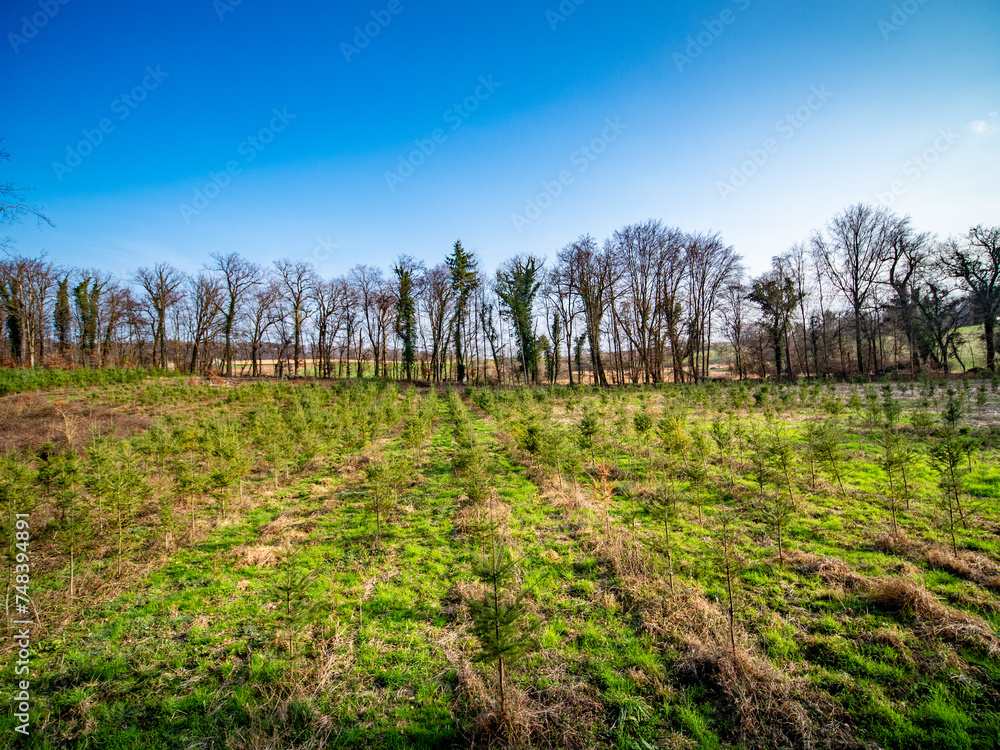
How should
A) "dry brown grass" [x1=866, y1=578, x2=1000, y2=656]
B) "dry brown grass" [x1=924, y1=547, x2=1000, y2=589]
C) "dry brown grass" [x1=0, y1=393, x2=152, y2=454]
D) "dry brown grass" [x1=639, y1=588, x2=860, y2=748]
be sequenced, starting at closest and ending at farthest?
1. "dry brown grass" [x1=639, y1=588, x2=860, y2=748]
2. "dry brown grass" [x1=866, y1=578, x2=1000, y2=656]
3. "dry brown grass" [x1=924, y1=547, x2=1000, y2=589]
4. "dry brown grass" [x1=0, y1=393, x2=152, y2=454]

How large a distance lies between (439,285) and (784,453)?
1341 inches

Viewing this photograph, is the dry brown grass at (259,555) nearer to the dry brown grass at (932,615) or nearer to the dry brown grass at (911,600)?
the dry brown grass at (911,600)

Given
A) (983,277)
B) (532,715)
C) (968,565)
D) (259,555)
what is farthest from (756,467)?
(983,277)

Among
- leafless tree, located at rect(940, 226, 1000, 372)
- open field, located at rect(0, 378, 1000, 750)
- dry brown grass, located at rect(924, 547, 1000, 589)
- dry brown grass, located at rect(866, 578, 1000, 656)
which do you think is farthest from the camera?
leafless tree, located at rect(940, 226, 1000, 372)

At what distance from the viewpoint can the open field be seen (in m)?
3.07

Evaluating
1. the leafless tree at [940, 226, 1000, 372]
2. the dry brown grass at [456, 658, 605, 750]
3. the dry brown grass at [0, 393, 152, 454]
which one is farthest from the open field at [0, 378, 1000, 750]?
the leafless tree at [940, 226, 1000, 372]

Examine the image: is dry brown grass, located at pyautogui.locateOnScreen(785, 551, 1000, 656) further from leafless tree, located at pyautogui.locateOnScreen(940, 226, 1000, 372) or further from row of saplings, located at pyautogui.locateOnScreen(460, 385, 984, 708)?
leafless tree, located at pyautogui.locateOnScreen(940, 226, 1000, 372)

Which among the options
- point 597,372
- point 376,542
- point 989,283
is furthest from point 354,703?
point 989,283

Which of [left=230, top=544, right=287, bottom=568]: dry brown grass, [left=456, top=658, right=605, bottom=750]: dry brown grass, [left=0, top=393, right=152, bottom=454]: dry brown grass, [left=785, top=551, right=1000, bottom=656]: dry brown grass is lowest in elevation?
[left=456, top=658, right=605, bottom=750]: dry brown grass

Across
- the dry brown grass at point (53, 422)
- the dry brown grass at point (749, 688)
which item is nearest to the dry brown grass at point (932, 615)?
the dry brown grass at point (749, 688)

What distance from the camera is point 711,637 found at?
12.7ft

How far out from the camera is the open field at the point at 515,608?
3.07 meters

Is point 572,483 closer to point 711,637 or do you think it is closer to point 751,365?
point 711,637

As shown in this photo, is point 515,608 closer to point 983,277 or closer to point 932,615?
point 932,615
